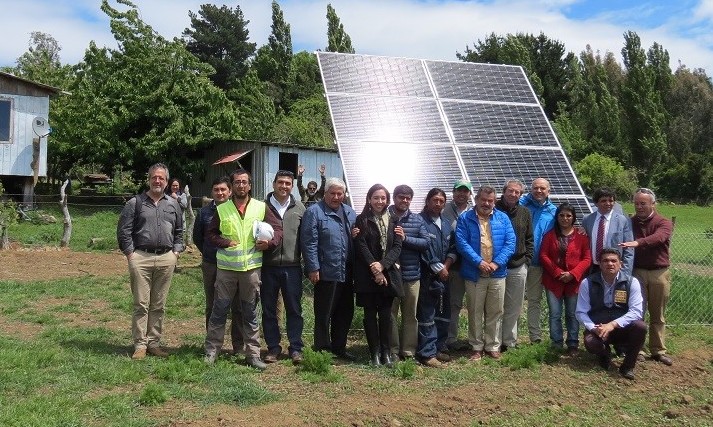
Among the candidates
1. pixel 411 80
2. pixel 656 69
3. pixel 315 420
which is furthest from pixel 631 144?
pixel 315 420

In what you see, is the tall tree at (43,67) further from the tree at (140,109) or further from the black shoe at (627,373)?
the black shoe at (627,373)

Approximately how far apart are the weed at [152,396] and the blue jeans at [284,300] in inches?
60.3

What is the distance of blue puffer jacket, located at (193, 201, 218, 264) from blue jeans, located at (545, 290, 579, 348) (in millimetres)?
3538

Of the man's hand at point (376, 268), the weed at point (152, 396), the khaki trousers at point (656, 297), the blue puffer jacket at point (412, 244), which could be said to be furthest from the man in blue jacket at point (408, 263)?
the khaki trousers at point (656, 297)

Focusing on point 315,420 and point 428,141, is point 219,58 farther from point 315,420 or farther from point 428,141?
point 315,420

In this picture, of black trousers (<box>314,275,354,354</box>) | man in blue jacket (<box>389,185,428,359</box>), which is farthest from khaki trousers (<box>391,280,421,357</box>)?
black trousers (<box>314,275,354,354</box>)

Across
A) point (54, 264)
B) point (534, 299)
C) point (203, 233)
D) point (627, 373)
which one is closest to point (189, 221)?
point (54, 264)

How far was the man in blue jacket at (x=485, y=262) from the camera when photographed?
694 cm

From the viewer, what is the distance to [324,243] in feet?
21.5

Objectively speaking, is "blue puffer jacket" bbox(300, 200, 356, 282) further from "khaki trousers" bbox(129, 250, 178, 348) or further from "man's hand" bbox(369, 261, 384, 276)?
"khaki trousers" bbox(129, 250, 178, 348)

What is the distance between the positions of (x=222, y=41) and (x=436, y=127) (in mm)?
41162

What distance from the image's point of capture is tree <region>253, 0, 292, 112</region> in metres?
45.4

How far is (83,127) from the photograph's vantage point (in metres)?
22.9

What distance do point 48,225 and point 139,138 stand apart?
5.70 metres
